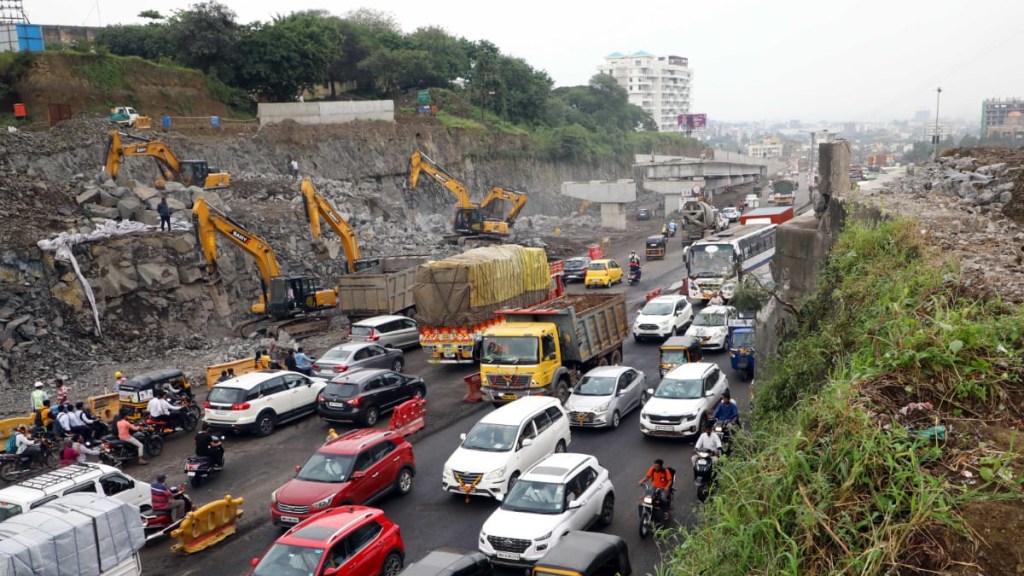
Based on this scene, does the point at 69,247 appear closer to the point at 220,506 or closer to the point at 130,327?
the point at 130,327

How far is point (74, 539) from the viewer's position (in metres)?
10.4

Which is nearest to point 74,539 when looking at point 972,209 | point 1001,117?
point 972,209

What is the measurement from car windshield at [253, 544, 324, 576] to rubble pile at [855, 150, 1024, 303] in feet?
30.4

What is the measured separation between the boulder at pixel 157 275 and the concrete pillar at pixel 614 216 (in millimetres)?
43234

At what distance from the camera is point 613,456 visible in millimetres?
16266

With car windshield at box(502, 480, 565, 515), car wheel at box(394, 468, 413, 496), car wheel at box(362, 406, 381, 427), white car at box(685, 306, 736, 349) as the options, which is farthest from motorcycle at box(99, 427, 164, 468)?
white car at box(685, 306, 736, 349)

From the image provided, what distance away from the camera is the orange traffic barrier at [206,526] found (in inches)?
504

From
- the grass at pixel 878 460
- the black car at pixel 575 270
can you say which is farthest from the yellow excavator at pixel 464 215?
the grass at pixel 878 460

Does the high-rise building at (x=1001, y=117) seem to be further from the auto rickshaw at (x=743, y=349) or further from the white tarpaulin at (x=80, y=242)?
the white tarpaulin at (x=80, y=242)

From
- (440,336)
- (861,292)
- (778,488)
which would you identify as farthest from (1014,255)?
(440,336)

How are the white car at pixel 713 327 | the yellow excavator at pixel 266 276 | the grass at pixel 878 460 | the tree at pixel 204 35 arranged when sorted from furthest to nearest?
1. the tree at pixel 204 35
2. the yellow excavator at pixel 266 276
3. the white car at pixel 713 327
4. the grass at pixel 878 460

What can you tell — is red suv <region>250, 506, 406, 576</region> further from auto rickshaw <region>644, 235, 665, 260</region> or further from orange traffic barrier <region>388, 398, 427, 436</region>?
auto rickshaw <region>644, 235, 665, 260</region>

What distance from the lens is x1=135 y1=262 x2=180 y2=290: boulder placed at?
29.0 meters

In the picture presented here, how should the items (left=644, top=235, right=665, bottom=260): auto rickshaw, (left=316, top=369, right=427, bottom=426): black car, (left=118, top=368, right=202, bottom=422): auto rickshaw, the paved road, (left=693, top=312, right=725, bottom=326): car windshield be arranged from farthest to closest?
(left=644, top=235, right=665, bottom=260): auto rickshaw, (left=693, top=312, right=725, bottom=326): car windshield, (left=118, top=368, right=202, bottom=422): auto rickshaw, (left=316, top=369, right=427, bottom=426): black car, the paved road
